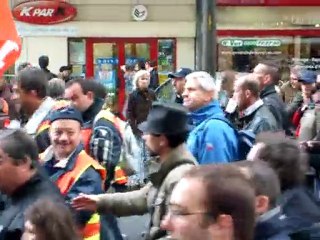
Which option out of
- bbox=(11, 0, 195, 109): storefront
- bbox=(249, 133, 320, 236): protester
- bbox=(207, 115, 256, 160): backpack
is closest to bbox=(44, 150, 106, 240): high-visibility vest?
bbox=(249, 133, 320, 236): protester

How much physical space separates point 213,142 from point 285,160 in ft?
6.65

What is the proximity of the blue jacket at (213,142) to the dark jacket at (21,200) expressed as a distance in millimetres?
1963

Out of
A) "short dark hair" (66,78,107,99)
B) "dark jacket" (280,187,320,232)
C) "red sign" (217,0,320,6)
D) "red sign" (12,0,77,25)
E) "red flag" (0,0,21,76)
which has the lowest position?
"dark jacket" (280,187,320,232)

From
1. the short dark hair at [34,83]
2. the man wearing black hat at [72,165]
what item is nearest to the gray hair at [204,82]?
the short dark hair at [34,83]

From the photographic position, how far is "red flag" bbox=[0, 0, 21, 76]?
23.6 ft

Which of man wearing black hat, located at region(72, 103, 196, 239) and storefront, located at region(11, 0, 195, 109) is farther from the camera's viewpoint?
storefront, located at region(11, 0, 195, 109)

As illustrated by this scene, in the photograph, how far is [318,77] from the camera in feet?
35.0

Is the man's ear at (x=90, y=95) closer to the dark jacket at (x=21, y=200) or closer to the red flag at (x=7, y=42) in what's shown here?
the red flag at (x=7, y=42)

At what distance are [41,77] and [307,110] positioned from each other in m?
3.25

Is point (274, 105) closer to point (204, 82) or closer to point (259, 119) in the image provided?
point (259, 119)

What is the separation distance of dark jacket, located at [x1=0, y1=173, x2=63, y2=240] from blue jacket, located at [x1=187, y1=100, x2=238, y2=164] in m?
1.96

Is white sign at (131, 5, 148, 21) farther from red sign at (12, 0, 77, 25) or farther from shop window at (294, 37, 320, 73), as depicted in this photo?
shop window at (294, 37, 320, 73)

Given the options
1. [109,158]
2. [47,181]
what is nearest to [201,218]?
[47,181]

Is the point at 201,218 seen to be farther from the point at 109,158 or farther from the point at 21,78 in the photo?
the point at 21,78
